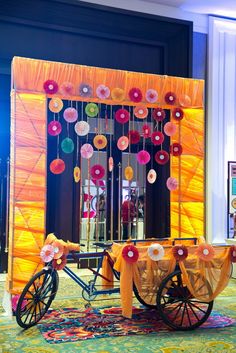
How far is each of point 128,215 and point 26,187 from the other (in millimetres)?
3276

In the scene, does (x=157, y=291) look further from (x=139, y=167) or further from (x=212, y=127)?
(x=212, y=127)

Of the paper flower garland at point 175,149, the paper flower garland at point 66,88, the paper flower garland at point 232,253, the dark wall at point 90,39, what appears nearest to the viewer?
the paper flower garland at point 232,253

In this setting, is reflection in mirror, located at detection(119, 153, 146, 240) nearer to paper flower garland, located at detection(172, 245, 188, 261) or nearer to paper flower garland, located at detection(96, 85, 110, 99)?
paper flower garland, located at detection(96, 85, 110, 99)

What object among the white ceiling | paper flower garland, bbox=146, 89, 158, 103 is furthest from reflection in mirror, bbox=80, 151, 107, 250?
the white ceiling

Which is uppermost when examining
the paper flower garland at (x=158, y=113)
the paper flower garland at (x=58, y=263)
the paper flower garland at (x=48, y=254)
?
the paper flower garland at (x=158, y=113)

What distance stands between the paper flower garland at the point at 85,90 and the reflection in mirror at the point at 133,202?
2.78m

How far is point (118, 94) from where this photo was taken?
5426 millimetres

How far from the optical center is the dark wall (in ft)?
23.1

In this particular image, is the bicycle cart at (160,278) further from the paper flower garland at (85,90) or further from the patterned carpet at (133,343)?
the paper flower garland at (85,90)

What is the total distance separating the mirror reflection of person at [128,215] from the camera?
25.7 ft

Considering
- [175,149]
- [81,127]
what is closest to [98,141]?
[81,127]

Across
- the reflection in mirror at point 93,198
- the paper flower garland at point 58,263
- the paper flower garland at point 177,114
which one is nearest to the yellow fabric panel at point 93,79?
the paper flower garland at point 177,114

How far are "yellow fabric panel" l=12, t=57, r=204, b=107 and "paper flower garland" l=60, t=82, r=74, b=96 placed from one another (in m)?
0.05

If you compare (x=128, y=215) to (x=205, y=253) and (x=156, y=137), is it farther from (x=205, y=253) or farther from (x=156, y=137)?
(x=205, y=253)
